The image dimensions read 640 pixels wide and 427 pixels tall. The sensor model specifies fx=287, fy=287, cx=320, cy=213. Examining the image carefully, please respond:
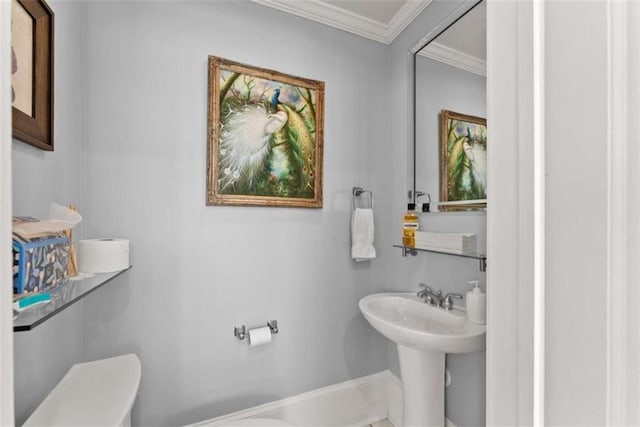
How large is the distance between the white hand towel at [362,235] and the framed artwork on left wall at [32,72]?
139 cm

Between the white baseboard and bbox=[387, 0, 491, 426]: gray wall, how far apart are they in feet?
0.50

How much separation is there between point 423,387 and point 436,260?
0.62 meters

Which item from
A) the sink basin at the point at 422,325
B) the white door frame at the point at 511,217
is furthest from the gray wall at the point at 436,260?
the white door frame at the point at 511,217

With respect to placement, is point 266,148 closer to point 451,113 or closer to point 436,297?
point 451,113

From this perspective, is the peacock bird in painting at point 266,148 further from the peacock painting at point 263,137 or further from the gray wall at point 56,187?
the gray wall at point 56,187

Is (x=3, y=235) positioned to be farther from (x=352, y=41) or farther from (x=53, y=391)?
(x=352, y=41)

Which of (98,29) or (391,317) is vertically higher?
(98,29)

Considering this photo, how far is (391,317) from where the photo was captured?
1572 mm

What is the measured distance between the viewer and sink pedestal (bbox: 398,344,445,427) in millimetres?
1379

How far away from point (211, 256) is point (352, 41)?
61.1 inches

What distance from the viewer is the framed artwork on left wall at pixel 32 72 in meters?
0.76

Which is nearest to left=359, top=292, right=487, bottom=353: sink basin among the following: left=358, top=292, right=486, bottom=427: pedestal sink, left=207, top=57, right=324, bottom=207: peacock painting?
left=358, top=292, right=486, bottom=427: pedestal sink

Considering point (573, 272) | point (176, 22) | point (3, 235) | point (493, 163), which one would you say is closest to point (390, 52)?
point (176, 22)

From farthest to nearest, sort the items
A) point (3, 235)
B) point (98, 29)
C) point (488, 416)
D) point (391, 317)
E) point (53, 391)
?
point (391, 317) < point (98, 29) < point (53, 391) < point (488, 416) < point (3, 235)
